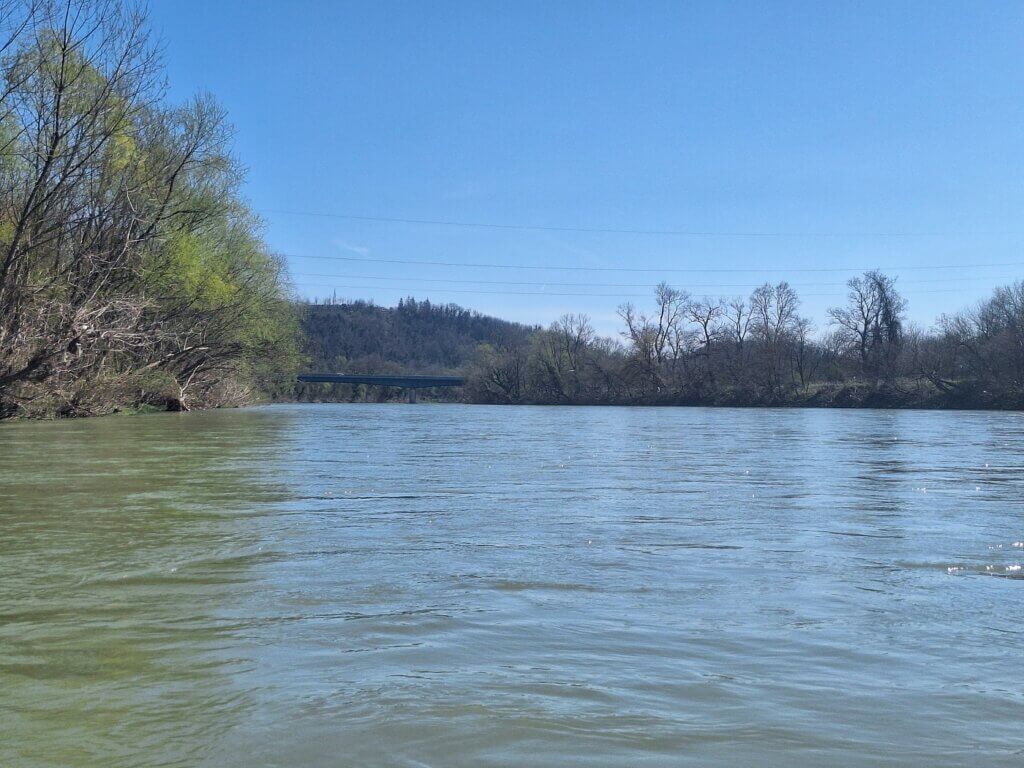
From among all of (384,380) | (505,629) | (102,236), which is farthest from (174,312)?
(384,380)

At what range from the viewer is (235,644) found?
428 cm

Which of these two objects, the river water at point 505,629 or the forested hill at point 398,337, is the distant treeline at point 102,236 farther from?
the forested hill at point 398,337

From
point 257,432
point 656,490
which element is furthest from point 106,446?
point 656,490

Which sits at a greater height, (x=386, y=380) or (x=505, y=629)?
(x=386, y=380)

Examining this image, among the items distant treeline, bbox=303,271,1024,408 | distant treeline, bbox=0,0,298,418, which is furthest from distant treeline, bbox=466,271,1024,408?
distant treeline, bbox=0,0,298,418

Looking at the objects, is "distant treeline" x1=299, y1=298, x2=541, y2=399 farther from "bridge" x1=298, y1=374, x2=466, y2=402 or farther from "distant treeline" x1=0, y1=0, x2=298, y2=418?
"distant treeline" x1=0, y1=0, x2=298, y2=418

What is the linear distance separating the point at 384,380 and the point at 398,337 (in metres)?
47.2

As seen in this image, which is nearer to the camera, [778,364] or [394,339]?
[778,364]

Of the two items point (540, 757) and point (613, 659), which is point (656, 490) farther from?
point (540, 757)

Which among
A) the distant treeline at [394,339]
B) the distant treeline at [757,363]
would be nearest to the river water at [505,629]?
the distant treeline at [757,363]

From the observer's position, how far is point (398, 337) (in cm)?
14788

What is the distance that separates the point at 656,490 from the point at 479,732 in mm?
8385

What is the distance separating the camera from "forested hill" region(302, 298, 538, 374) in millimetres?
123875

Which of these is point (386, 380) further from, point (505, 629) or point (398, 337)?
point (505, 629)
